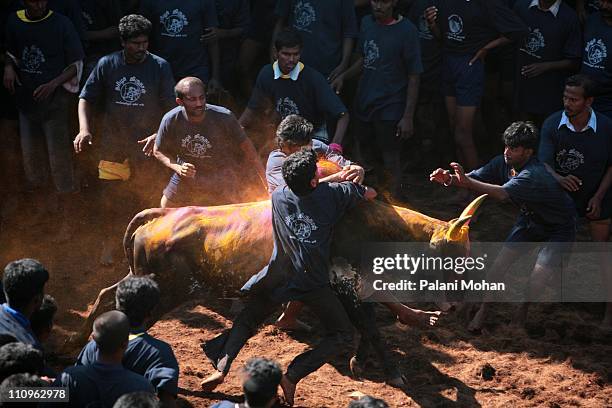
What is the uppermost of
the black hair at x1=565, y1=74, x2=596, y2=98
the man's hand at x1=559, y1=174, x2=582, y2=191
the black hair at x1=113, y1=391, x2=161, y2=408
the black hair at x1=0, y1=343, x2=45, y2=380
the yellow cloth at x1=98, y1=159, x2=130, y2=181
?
the black hair at x1=565, y1=74, x2=596, y2=98

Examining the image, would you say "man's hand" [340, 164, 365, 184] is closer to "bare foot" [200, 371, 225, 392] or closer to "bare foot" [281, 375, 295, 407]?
"bare foot" [281, 375, 295, 407]

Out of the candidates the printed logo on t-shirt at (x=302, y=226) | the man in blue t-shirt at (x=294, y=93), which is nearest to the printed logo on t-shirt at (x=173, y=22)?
the man in blue t-shirt at (x=294, y=93)

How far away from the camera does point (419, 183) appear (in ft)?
37.5

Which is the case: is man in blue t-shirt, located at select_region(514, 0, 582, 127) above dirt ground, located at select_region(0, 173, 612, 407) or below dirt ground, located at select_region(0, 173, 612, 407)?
above

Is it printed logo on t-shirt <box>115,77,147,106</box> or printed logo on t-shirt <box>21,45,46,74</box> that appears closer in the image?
printed logo on t-shirt <box>115,77,147,106</box>

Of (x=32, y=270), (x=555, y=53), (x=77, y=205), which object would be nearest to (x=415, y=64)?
(x=555, y=53)

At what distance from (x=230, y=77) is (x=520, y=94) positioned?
11.4 feet

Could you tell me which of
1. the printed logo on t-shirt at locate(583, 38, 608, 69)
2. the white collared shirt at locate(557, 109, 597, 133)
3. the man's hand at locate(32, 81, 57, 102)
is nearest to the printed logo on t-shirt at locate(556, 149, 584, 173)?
the white collared shirt at locate(557, 109, 597, 133)

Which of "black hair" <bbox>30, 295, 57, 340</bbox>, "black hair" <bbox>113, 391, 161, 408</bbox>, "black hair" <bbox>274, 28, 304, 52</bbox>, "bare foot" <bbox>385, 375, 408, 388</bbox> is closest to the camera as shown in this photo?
"black hair" <bbox>113, 391, 161, 408</bbox>

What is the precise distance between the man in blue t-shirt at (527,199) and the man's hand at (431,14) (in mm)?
2691

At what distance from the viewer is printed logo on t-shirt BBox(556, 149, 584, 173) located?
8.37 m

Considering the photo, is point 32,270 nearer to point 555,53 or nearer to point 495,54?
point 555,53

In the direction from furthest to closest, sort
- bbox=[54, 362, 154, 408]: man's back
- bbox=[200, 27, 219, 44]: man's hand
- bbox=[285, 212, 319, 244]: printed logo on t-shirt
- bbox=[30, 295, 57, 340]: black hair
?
bbox=[200, 27, 219, 44]: man's hand, bbox=[285, 212, 319, 244]: printed logo on t-shirt, bbox=[30, 295, 57, 340]: black hair, bbox=[54, 362, 154, 408]: man's back

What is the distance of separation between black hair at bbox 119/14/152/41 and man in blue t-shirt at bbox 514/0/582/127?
13.4 feet
